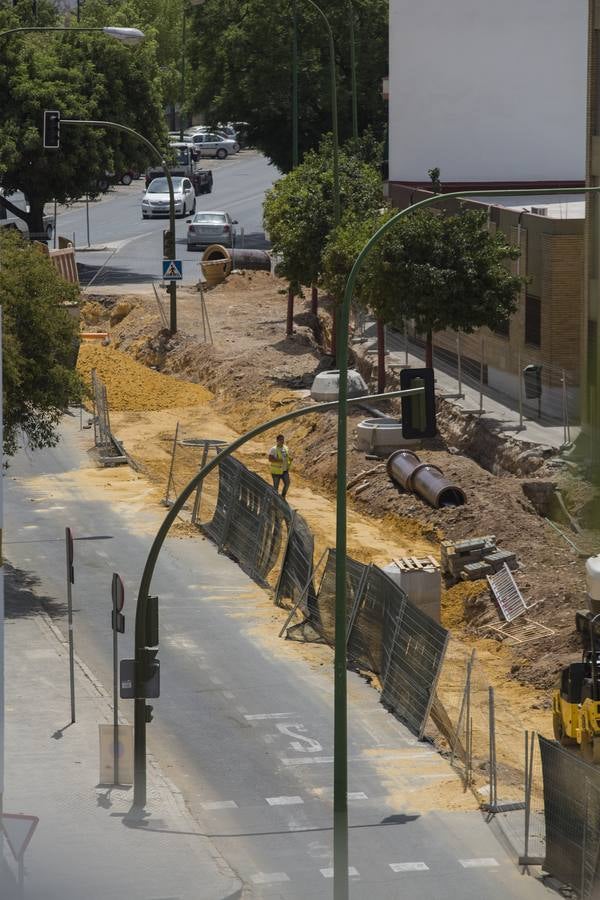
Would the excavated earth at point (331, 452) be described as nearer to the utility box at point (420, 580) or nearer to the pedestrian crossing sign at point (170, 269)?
the utility box at point (420, 580)

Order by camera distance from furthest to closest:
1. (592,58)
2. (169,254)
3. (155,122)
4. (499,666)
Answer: (155,122) → (169,254) → (592,58) → (499,666)

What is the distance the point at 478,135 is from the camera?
53844 mm

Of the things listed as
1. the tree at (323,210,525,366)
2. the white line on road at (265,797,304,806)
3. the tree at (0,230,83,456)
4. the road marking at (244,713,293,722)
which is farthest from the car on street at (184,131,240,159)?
the white line on road at (265,797,304,806)

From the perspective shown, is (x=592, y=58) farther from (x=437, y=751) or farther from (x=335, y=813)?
(x=335, y=813)

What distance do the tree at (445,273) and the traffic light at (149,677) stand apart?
1888cm

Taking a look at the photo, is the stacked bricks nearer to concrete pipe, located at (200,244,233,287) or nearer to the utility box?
the utility box

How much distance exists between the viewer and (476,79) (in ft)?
176

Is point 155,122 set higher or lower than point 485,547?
higher

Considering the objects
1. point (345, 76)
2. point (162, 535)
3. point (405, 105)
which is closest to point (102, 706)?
point (162, 535)

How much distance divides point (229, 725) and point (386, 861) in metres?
4.72

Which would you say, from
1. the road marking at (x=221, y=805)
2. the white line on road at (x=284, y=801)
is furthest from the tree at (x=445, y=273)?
the road marking at (x=221, y=805)

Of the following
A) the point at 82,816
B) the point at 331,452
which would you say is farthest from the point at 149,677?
the point at 331,452

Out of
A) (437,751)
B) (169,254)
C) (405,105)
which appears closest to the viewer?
(437,751)

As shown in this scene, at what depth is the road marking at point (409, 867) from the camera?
53.7 feet
